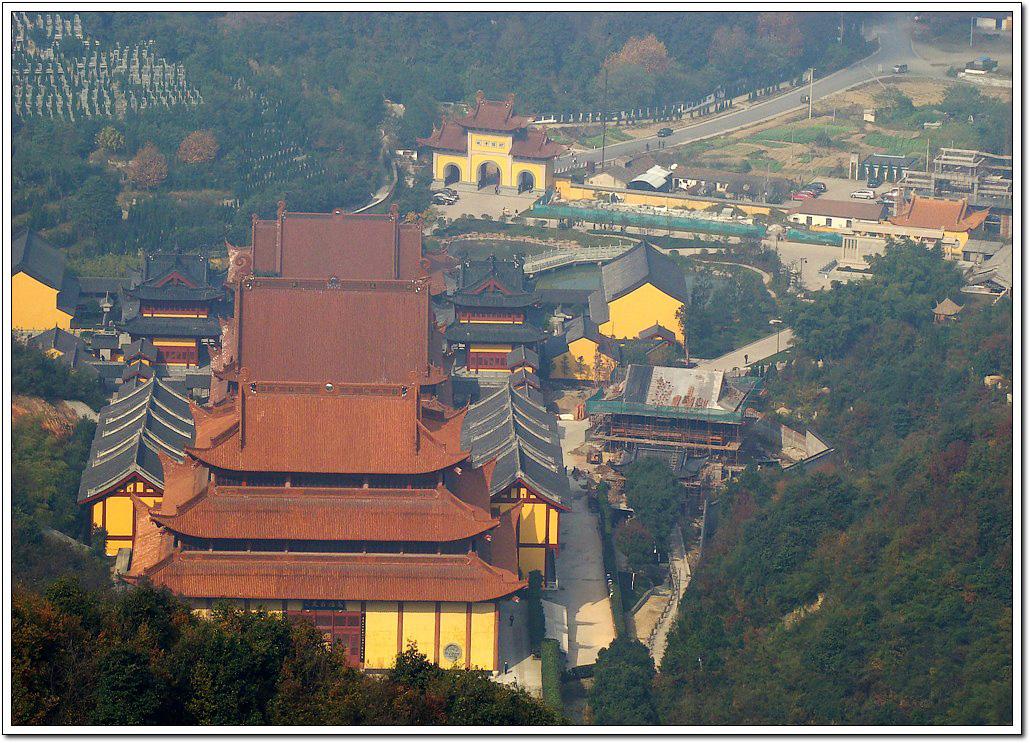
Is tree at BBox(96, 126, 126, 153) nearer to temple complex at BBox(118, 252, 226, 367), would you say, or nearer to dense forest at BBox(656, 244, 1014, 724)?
temple complex at BBox(118, 252, 226, 367)

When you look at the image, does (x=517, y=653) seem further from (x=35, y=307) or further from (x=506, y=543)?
(x=35, y=307)

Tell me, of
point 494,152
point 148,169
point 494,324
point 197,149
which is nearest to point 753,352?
point 494,324

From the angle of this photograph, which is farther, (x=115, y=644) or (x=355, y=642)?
(x=355, y=642)

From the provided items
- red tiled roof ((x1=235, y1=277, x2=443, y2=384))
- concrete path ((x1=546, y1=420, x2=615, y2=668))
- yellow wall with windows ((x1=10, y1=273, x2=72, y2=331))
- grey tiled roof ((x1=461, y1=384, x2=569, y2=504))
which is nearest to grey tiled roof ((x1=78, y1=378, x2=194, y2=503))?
red tiled roof ((x1=235, y1=277, x2=443, y2=384))

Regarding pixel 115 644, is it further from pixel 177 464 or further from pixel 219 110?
pixel 219 110

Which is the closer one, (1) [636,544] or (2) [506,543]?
(2) [506,543]

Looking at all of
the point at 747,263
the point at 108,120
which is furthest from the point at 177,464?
the point at 108,120
